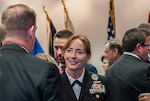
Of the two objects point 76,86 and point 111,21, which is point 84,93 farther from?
point 111,21

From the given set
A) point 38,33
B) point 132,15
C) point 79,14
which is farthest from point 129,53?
point 38,33

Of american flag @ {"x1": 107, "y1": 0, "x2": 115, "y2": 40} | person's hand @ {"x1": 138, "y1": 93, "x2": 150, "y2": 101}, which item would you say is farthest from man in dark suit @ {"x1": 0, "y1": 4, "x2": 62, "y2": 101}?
american flag @ {"x1": 107, "y1": 0, "x2": 115, "y2": 40}

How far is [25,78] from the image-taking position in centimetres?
154

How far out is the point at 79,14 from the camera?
5.67 m

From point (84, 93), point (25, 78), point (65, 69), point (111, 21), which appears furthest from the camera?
point (111, 21)

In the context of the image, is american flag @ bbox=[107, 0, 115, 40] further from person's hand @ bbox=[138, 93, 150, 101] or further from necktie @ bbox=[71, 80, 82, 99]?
necktie @ bbox=[71, 80, 82, 99]

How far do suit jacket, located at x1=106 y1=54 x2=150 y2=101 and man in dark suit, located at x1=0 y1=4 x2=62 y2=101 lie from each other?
101 cm

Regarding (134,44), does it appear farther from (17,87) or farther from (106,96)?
(17,87)

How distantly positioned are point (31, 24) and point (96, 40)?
3918 millimetres

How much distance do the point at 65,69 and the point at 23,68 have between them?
82cm

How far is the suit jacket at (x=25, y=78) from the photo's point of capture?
60.0 inches

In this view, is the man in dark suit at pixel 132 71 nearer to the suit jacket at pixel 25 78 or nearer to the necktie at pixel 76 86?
the necktie at pixel 76 86

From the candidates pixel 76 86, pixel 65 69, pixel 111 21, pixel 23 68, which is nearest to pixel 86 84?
pixel 76 86

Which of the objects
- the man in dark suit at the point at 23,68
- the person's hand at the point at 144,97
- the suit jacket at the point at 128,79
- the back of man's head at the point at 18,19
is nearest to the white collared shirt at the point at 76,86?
the suit jacket at the point at 128,79
